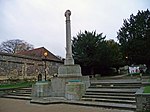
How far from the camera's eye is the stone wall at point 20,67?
26469 millimetres

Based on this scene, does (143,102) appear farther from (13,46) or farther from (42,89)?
(13,46)

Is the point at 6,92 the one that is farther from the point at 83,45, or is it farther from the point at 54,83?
the point at 83,45

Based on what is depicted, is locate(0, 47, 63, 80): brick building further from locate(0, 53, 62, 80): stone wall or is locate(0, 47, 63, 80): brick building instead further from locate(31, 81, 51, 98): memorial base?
locate(31, 81, 51, 98): memorial base

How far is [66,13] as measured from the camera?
17.1 metres

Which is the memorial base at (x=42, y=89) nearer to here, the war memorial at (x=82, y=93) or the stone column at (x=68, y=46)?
the war memorial at (x=82, y=93)

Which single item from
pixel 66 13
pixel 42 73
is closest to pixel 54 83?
pixel 66 13

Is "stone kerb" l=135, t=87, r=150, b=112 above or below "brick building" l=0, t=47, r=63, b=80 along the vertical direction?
below

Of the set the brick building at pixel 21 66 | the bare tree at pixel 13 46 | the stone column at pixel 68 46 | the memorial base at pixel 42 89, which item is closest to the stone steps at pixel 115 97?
the stone column at pixel 68 46

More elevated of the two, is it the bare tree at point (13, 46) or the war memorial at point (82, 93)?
the bare tree at point (13, 46)

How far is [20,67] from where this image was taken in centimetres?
2897

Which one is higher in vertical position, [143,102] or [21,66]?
[21,66]

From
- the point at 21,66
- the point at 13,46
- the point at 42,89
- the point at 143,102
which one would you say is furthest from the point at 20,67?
the point at 13,46

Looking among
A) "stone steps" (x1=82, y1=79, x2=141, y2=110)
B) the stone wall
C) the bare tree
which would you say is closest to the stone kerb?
"stone steps" (x1=82, y1=79, x2=141, y2=110)

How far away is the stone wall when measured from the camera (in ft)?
86.8
